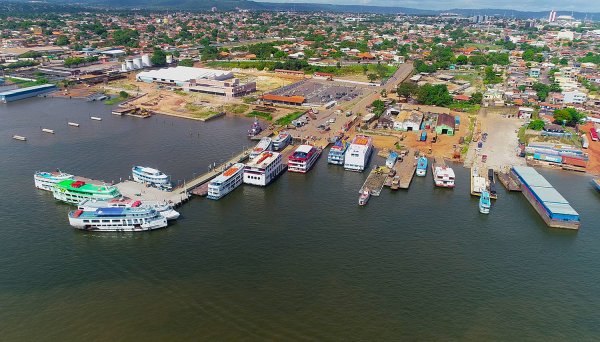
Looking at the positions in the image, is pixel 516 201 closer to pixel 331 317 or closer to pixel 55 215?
pixel 331 317

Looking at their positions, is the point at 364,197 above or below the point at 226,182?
below

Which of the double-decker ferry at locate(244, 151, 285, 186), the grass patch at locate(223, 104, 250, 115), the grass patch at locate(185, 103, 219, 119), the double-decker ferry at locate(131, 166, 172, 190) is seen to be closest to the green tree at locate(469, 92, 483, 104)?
the grass patch at locate(223, 104, 250, 115)

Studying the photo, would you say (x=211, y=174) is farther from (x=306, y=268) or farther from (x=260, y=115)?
(x=260, y=115)

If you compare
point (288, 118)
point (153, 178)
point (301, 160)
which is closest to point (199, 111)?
point (288, 118)

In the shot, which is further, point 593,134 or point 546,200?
point 593,134

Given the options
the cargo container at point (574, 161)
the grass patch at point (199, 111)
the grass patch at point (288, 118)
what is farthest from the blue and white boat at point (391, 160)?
the grass patch at point (199, 111)

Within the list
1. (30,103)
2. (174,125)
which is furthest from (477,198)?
(30,103)
